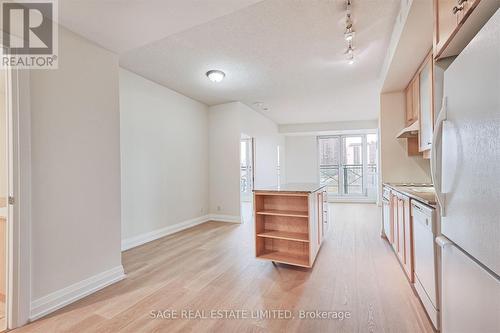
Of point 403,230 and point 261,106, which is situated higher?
point 261,106

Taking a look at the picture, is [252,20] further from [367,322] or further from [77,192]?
[367,322]

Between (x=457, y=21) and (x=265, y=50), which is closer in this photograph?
(x=457, y=21)

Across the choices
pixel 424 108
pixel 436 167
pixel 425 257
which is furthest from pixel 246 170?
pixel 436 167

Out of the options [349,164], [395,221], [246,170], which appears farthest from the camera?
[246,170]

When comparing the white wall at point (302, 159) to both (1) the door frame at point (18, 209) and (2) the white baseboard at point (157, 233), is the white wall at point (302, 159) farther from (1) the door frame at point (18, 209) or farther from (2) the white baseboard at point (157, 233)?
(1) the door frame at point (18, 209)

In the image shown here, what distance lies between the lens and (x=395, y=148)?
392cm

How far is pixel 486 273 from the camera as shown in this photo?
2.93 ft

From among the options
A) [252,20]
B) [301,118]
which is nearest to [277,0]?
[252,20]

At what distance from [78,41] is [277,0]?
1850 mm

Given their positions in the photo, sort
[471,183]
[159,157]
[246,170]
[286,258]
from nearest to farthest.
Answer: [471,183]
[286,258]
[159,157]
[246,170]

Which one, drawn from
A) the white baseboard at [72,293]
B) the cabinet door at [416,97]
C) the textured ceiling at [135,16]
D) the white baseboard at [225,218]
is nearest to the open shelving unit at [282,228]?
the white baseboard at [72,293]

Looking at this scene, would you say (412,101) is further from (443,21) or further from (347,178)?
(347,178)

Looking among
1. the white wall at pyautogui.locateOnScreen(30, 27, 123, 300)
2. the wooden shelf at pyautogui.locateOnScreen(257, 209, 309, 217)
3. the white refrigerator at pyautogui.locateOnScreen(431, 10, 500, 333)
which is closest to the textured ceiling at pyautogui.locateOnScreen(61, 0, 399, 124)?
the white wall at pyautogui.locateOnScreen(30, 27, 123, 300)

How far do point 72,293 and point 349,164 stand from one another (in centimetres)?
818
